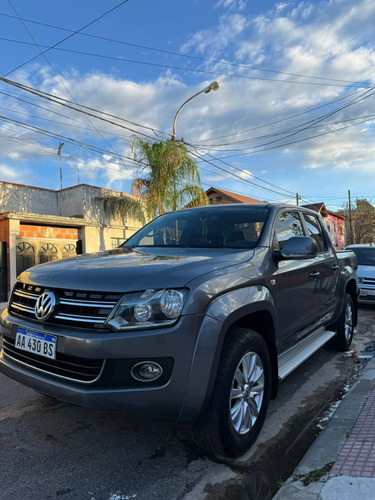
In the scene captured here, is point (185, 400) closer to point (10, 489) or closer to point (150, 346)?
point (150, 346)

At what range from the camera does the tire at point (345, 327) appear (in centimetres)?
499

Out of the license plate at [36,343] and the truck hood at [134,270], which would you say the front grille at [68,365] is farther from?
the truck hood at [134,270]

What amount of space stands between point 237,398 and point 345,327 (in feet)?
10.2

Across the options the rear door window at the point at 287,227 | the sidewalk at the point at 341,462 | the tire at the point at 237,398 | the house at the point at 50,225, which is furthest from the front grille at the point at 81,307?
the house at the point at 50,225

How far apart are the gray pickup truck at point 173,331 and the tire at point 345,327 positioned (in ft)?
6.28

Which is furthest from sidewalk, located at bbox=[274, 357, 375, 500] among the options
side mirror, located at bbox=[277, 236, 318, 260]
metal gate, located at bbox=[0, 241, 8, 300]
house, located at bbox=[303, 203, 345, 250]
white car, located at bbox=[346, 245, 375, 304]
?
house, located at bbox=[303, 203, 345, 250]

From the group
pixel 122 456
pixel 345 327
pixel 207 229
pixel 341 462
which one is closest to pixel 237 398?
pixel 341 462

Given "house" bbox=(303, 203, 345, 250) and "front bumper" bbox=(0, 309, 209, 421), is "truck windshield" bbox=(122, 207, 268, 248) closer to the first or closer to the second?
"front bumper" bbox=(0, 309, 209, 421)

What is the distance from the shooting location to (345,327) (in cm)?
510

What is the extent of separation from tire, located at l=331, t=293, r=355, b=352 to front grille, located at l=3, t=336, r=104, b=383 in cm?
370

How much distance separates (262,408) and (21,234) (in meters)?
12.4

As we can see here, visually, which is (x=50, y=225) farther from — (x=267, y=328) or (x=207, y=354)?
(x=207, y=354)

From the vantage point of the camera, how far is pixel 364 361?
16.3 feet

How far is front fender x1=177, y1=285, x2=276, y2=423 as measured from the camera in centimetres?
216
